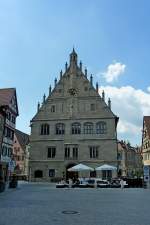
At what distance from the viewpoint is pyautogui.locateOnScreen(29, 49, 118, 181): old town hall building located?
168ft

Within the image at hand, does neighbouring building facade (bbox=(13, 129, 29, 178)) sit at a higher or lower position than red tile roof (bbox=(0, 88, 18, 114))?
lower

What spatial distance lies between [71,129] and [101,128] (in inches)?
207

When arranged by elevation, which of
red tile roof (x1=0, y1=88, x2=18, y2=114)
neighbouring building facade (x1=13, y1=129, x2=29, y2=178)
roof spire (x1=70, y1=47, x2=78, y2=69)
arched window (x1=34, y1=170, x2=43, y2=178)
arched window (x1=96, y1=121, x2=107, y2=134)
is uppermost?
roof spire (x1=70, y1=47, x2=78, y2=69)

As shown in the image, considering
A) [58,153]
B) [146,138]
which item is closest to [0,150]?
[58,153]

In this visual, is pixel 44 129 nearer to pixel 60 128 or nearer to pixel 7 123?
pixel 60 128

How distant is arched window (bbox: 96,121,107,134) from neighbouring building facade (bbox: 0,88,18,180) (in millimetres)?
13896

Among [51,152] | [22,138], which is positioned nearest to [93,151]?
[51,152]

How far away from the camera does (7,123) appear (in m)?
45.2

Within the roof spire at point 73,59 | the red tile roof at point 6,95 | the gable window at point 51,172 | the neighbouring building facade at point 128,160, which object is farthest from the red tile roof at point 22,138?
the red tile roof at point 6,95

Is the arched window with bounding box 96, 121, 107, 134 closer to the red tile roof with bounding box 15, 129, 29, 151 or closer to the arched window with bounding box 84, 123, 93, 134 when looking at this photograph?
the arched window with bounding box 84, 123, 93, 134

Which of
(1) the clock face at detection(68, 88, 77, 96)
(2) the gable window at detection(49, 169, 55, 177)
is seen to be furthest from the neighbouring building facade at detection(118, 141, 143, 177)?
(1) the clock face at detection(68, 88, 77, 96)

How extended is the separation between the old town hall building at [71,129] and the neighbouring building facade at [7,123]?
256 inches

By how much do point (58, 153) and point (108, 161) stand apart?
875 centimetres

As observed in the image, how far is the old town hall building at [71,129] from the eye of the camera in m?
51.2
